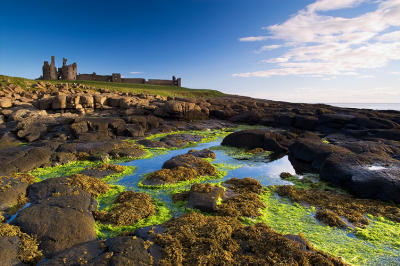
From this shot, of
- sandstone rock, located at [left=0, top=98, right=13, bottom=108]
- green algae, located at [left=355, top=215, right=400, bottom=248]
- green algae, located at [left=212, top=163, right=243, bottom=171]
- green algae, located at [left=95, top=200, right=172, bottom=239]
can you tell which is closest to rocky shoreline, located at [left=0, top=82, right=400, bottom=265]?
green algae, located at [left=95, top=200, right=172, bottom=239]

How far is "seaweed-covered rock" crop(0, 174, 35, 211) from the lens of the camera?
22.0ft

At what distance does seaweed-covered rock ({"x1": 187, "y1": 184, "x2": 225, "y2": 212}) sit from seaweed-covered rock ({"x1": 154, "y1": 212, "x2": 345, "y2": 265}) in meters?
1.29

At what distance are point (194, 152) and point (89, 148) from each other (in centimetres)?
646

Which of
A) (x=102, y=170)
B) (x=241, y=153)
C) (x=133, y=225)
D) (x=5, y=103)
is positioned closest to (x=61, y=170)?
(x=102, y=170)

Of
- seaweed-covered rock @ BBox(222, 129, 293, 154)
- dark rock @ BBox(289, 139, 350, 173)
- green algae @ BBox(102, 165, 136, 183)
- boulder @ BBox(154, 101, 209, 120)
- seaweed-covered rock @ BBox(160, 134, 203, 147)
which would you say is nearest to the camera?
green algae @ BBox(102, 165, 136, 183)

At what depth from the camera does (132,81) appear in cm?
7400

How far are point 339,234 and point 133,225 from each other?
5.68 metres

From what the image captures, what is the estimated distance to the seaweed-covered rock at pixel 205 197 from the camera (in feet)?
22.4

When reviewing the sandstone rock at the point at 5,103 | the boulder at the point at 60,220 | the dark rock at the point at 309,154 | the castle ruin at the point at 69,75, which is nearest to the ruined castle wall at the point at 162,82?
the castle ruin at the point at 69,75

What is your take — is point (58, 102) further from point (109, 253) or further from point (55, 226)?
point (109, 253)

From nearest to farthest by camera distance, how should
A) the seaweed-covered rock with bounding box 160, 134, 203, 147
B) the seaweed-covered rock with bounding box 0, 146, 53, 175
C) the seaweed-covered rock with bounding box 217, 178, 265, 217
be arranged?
1. the seaweed-covered rock with bounding box 217, 178, 265, 217
2. the seaweed-covered rock with bounding box 0, 146, 53, 175
3. the seaweed-covered rock with bounding box 160, 134, 203, 147

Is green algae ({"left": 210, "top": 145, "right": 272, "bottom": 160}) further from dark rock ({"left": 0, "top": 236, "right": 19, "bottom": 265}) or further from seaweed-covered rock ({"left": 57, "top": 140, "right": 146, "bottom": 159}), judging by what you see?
dark rock ({"left": 0, "top": 236, "right": 19, "bottom": 265})

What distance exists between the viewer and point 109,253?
423 cm

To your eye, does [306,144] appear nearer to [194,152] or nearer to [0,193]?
[194,152]
